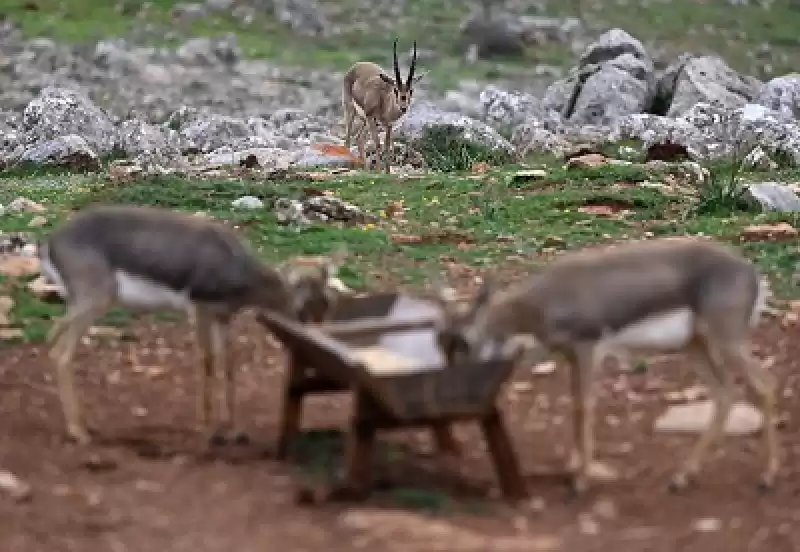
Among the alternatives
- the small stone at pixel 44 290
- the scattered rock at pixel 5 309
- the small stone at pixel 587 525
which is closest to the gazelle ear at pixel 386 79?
the small stone at pixel 44 290

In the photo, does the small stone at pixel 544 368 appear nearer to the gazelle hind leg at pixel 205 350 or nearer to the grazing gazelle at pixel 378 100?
the gazelle hind leg at pixel 205 350

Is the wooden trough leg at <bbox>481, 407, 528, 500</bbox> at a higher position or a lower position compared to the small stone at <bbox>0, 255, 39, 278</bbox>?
higher

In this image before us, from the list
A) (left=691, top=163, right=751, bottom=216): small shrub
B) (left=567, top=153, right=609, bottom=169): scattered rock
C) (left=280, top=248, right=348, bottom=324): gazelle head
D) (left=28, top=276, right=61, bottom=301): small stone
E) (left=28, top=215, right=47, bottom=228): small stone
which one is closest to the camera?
(left=280, top=248, right=348, bottom=324): gazelle head

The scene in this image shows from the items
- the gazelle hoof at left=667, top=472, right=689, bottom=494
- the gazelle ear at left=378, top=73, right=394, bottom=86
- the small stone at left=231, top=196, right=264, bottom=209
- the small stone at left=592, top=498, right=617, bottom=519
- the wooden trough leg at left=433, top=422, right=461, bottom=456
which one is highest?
the small stone at left=592, top=498, right=617, bottom=519

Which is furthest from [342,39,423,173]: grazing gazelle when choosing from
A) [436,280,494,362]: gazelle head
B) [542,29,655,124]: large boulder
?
[436,280,494,362]: gazelle head

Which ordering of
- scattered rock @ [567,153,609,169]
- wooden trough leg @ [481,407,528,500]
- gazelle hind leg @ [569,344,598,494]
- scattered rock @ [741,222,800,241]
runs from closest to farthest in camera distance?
wooden trough leg @ [481,407,528,500]
gazelle hind leg @ [569,344,598,494]
scattered rock @ [741,222,800,241]
scattered rock @ [567,153,609,169]

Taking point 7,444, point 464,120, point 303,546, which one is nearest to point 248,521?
point 303,546

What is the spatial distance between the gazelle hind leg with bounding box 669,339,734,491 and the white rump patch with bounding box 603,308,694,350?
0.19 m

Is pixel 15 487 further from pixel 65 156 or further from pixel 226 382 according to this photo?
pixel 65 156

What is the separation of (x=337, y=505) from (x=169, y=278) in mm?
1546

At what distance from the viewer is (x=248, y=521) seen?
234 inches

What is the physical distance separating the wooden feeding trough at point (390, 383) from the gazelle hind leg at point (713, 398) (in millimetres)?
815

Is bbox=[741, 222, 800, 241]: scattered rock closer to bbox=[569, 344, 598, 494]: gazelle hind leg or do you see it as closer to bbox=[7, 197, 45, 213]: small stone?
bbox=[569, 344, 598, 494]: gazelle hind leg

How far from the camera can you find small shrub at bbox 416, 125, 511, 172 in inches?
717
